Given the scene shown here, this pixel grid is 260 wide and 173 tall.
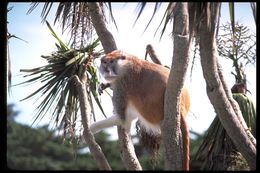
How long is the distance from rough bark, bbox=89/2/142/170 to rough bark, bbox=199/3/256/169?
1173 millimetres

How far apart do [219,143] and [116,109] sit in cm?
115

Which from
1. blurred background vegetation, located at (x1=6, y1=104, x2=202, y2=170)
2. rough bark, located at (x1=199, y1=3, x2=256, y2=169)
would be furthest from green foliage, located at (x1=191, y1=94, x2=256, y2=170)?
blurred background vegetation, located at (x1=6, y1=104, x2=202, y2=170)

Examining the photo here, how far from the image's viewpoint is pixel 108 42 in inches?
193

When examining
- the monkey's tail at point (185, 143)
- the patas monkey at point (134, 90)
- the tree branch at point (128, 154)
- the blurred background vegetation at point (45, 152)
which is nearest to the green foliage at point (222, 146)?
the patas monkey at point (134, 90)

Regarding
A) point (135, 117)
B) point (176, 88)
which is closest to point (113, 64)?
point (135, 117)

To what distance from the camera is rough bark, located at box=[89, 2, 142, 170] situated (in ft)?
14.9

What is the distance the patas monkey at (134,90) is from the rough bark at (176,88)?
0.79 meters

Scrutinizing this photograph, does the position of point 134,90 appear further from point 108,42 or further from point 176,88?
point 176,88

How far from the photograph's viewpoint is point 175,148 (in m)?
3.79

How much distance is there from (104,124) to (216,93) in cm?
157

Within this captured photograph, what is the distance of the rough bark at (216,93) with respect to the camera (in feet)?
11.3

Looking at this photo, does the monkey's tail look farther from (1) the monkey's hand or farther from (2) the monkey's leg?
(1) the monkey's hand

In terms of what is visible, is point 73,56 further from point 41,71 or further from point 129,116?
point 129,116

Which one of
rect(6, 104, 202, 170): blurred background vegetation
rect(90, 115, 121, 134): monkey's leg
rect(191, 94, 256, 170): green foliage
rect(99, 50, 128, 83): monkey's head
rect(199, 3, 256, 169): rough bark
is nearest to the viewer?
rect(199, 3, 256, 169): rough bark
